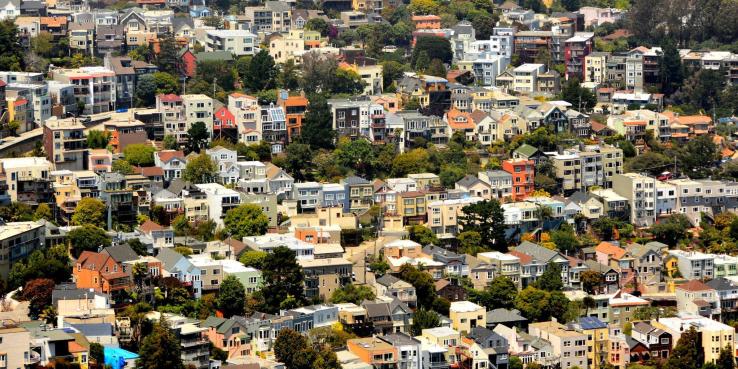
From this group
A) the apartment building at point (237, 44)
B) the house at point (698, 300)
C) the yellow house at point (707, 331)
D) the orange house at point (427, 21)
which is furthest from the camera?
the orange house at point (427, 21)

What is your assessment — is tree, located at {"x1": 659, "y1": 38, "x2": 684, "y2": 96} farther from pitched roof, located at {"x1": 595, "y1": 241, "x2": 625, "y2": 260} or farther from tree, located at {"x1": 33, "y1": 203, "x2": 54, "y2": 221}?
tree, located at {"x1": 33, "y1": 203, "x2": 54, "y2": 221}

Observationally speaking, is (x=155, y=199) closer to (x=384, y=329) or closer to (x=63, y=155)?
A: (x=63, y=155)

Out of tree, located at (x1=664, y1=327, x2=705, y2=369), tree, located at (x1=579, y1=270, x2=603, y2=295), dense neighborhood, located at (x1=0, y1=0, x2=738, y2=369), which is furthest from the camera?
tree, located at (x1=579, y1=270, x2=603, y2=295)

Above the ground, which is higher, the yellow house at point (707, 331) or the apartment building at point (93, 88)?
the apartment building at point (93, 88)

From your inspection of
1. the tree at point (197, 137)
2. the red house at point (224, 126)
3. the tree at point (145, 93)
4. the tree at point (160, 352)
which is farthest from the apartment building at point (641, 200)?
the tree at point (160, 352)

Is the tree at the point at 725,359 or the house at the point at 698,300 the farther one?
the house at the point at 698,300

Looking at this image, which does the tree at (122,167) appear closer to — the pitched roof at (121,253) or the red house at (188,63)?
the pitched roof at (121,253)

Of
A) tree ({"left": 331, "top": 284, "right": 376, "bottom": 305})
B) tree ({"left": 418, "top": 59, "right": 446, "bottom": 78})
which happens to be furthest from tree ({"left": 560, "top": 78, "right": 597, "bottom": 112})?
tree ({"left": 331, "top": 284, "right": 376, "bottom": 305})
